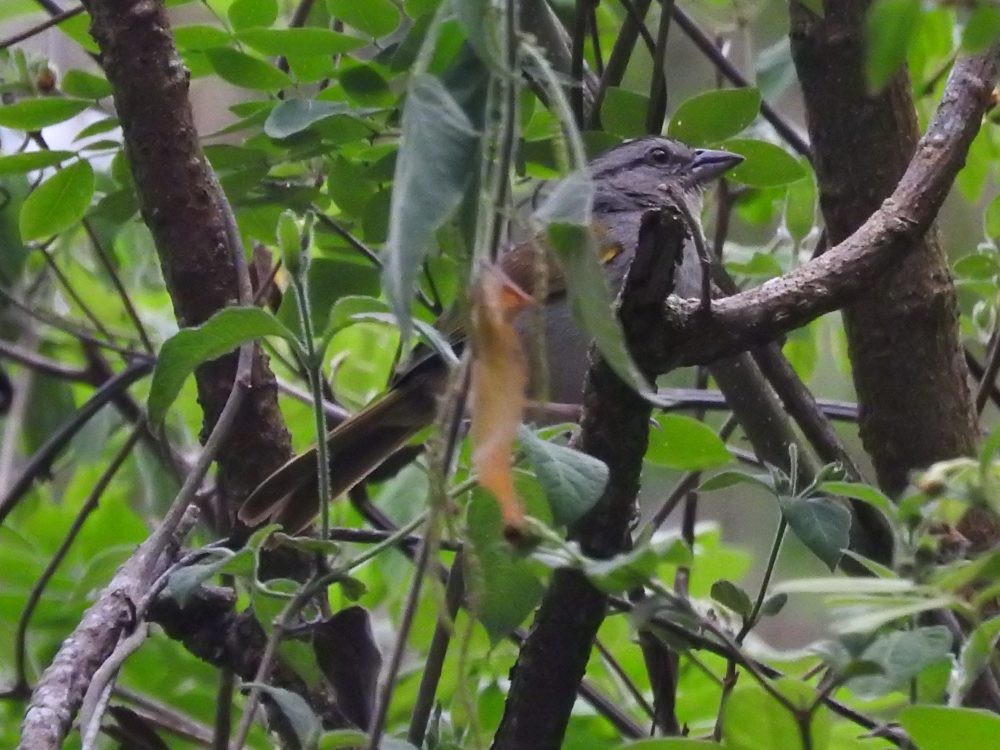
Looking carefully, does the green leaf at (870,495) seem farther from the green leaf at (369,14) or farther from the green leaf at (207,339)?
the green leaf at (369,14)

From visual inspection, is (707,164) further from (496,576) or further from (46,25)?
(496,576)

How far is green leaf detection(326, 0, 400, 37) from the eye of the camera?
235 centimetres

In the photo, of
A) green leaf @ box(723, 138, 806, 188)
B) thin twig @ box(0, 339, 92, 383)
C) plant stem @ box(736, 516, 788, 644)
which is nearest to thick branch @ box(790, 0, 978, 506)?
green leaf @ box(723, 138, 806, 188)

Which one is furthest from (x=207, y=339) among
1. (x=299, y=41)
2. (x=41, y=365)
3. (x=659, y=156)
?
(x=659, y=156)

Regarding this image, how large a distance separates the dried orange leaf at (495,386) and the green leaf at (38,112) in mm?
1660

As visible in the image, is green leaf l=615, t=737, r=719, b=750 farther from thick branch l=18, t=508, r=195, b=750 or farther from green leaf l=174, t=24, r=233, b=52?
green leaf l=174, t=24, r=233, b=52

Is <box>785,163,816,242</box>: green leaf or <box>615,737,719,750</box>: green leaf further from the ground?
<box>785,163,816,242</box>: green leaf

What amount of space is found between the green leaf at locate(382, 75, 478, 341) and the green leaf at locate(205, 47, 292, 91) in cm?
140

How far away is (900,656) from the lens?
1339 mm

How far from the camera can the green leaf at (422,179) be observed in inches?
36.8

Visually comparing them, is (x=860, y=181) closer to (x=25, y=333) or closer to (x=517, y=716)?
Answer: (x=517, y=716)

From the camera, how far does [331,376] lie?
327 centimetres

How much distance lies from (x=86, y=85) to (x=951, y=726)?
6.22ft

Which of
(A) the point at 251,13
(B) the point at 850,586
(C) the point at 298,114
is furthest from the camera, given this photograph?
(A) the point at 251,13
